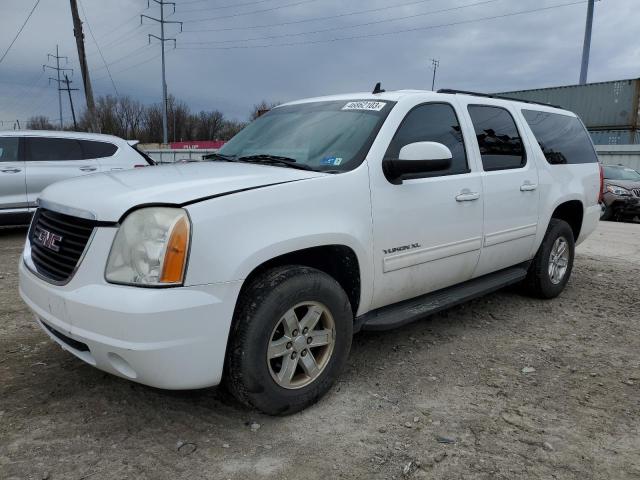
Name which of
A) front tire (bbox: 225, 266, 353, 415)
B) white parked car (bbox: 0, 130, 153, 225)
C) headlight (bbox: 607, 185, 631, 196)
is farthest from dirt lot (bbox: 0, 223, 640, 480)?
Result: headlight (bbox: 607, 185, 631, 196)

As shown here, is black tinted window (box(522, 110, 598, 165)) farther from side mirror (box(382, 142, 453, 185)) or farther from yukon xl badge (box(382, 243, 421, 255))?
yukon xl badge (box(382, 243, 421, 255))

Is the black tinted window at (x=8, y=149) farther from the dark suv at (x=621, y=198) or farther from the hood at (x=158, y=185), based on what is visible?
the dark suv at (x=621, y=198)

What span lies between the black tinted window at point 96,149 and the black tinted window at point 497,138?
681 cm

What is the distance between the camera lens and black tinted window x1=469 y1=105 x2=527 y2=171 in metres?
3.96

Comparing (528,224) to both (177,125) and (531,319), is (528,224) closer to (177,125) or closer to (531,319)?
(531,319)

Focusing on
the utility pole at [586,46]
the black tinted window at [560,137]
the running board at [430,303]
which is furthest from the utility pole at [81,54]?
the utility pole at [586,46]

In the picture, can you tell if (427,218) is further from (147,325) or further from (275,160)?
(147,325)

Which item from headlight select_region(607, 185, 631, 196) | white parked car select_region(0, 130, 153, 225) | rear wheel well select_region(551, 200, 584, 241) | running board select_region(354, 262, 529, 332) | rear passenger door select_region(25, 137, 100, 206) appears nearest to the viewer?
running board select_region(354, 262, 529, 332)

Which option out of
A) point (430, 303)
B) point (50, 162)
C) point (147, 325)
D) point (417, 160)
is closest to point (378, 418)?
point (430, 303)

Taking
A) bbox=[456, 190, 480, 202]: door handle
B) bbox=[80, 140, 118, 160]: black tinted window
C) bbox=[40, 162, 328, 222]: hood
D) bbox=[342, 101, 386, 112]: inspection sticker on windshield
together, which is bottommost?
bbox=[456, 190, 480, 202]: door handle

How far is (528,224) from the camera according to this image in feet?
14.4

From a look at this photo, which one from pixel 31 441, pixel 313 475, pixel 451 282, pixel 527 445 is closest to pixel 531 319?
pixel 451 282

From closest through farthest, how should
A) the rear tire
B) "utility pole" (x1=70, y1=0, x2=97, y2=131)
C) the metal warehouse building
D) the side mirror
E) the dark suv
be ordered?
the side mirror, the rear tire, the dark suv, "utility pole" (x1=70, y1=0, x2=97, y2=131), the metal warehouse building

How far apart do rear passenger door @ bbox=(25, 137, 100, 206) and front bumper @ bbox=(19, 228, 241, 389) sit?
21.1ft
